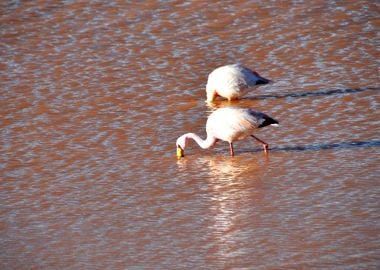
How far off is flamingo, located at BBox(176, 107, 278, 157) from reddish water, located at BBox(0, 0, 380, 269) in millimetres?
165

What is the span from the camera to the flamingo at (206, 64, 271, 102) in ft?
36.6

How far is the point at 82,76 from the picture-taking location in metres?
12.4

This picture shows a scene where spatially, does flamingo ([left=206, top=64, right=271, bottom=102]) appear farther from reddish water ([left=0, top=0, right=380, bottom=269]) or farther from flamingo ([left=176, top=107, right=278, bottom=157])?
flamingo ([left=176, top=107, right=278, bottom=157])

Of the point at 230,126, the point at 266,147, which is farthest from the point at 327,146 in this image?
the point at 230,126

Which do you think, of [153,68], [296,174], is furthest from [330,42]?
[296,174]

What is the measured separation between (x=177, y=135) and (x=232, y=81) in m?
1.21

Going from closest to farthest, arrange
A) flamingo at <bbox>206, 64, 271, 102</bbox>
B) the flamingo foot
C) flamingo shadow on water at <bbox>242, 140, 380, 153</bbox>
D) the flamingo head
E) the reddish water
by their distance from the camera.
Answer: the reddish water
flamingo shadow on water at <bbox>242, 140, 380, 153</bbox>
the flamingo foot
the flamingo head
flamingo at <bbox>206, 64, 271, 102</bbox>

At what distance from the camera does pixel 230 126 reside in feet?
31.1

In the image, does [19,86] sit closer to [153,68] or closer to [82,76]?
[82,76]

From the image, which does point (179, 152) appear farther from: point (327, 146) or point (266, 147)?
point (327, 146)

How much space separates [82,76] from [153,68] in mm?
853

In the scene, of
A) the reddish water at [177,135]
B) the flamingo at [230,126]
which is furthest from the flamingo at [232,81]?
the flamingo at [230,126]

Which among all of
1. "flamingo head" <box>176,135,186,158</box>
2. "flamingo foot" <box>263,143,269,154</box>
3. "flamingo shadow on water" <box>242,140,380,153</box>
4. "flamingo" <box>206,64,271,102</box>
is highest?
"flamingo" <box>206,64,271,102</box>

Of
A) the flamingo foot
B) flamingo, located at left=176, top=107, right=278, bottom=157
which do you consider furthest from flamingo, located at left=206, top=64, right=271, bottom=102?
the flamingo foot
